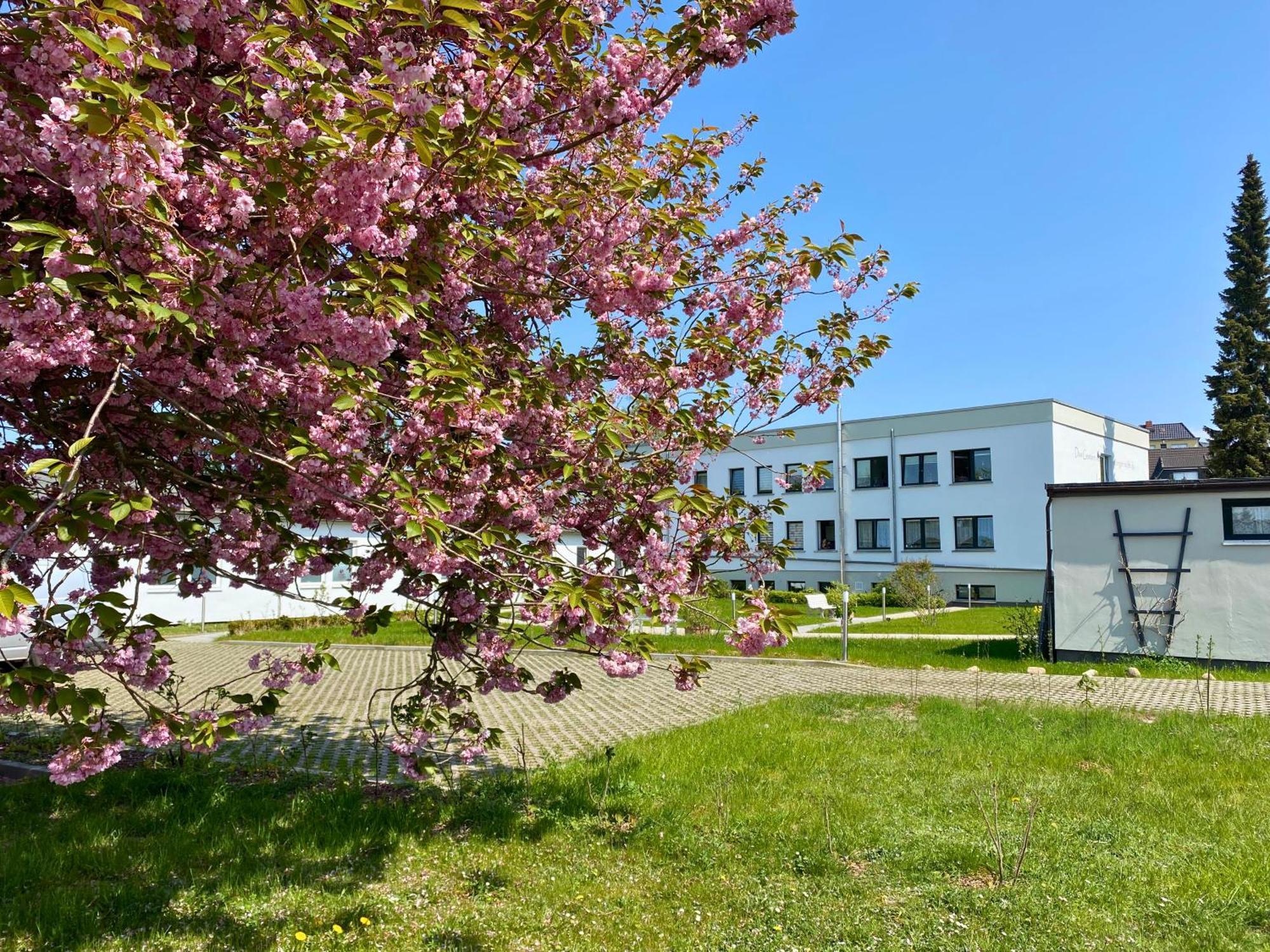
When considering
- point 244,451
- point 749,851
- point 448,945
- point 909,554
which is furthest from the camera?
point 909,554

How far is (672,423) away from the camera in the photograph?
5.00m

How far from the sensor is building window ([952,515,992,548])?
1121 inches

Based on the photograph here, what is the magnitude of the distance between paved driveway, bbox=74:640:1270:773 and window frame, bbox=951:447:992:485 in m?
17.6

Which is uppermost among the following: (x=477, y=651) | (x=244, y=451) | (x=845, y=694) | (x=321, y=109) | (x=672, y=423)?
(x=321, y=109)

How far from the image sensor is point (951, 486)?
29328mm

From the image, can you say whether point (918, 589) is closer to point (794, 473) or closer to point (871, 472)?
point (871, 472)

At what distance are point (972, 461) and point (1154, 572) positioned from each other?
55.5 feet

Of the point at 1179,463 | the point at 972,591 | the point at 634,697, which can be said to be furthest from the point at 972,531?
the point at 1179,463

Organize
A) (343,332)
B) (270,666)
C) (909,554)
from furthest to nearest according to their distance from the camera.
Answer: (909,554) < (270,666) < (343,332)

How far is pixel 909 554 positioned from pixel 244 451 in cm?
2985

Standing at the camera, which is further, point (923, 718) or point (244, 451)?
point (923, 718)

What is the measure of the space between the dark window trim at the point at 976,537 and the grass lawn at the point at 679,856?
73.3ft

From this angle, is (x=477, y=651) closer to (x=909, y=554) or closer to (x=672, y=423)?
(x=672, y=423)

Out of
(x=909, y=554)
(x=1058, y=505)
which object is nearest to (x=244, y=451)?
(x=1058, y=505)
